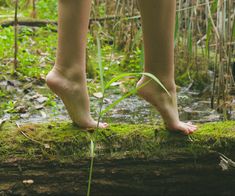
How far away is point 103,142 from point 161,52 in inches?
13.7

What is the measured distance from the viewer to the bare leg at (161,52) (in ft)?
5.66

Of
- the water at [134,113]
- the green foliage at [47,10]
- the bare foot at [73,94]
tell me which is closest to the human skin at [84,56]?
the bare foot at [73,94]

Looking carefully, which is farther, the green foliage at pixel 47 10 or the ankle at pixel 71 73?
the green foliage at pixel 47 10

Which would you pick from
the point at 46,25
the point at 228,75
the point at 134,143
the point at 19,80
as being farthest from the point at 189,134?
the point at 46,25

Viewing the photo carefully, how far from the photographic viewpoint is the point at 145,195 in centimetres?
178

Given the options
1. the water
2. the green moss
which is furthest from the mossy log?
the water

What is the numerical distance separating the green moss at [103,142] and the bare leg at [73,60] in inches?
2.8

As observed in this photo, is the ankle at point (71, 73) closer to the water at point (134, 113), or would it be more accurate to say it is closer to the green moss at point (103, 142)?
the green moss at point (103, 142)

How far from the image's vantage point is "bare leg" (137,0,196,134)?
1725mm

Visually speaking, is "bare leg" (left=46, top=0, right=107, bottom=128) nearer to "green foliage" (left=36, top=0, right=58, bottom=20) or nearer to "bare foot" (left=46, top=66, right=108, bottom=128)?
"bare foot" (left=46, top=66, right=108, bottom=128)

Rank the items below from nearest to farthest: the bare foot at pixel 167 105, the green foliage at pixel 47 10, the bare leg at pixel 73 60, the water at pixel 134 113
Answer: the bare leg at pixel 73 60 < the bare foot at pixel 167 105 < the water at pixel 134 113 < the green foliage at pixel 47 10

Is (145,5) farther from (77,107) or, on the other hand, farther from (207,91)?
(207,91)

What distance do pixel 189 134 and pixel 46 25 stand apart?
325 cm

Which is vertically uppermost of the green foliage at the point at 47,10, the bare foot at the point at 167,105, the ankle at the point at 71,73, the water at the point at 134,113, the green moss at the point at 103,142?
the green foliage at the point at 47,10
